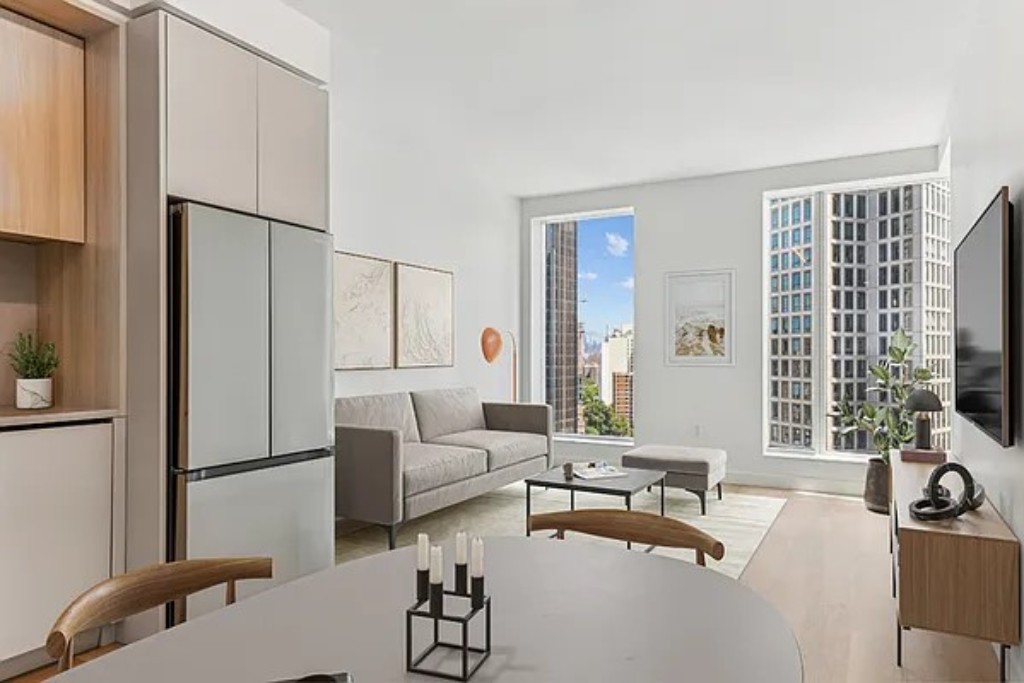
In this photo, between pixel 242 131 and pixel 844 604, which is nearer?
pixel 242 131

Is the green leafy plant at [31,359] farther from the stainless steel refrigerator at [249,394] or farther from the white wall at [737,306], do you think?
the white wall at [737,306]

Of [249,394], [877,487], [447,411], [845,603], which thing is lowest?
[845,603]

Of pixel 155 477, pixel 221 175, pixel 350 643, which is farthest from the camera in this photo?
pixel 221 175

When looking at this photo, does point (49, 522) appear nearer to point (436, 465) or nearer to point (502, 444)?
point (436, 465)

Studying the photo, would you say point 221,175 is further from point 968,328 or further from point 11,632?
point 968,328

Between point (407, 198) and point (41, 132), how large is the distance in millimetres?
3137

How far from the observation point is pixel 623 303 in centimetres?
701

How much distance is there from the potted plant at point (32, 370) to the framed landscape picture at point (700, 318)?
195 inches

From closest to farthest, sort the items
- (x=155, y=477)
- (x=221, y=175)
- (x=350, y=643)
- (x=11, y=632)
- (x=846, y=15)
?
1. (x=350, y=643)
2. (x=11, y=632)
3. (x=155, y=477)
4. (x=221, y=175)
5. (x=846, y=15)

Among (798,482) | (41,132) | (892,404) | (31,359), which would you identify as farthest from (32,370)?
(892,404)

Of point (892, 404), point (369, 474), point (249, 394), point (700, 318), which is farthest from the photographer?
point (700, 318)

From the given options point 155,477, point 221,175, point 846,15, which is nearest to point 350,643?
point 155,477

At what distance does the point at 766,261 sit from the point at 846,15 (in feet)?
9.88

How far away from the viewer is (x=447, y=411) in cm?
570
